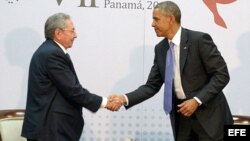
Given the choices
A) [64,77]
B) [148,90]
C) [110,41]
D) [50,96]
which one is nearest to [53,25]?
[64,77]

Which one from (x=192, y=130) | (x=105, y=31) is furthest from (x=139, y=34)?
(x=192, y=130)

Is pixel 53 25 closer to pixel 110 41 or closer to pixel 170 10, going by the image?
pixel 170 10

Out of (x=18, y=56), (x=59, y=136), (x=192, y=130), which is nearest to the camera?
(x=59, y=136)

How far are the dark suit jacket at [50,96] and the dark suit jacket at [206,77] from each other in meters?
0.81

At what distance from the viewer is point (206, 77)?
11.9 ft

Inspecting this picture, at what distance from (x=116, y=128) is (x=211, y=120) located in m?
1.45

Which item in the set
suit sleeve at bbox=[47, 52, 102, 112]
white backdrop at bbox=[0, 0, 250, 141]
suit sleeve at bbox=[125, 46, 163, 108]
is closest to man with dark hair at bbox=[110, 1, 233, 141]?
suit sleeve at bbox=[125, 46, 163, 108]

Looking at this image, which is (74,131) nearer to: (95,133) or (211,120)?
(211,120)

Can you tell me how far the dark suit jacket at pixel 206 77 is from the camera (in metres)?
3.52

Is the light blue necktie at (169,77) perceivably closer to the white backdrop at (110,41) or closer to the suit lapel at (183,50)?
the suit lapel at (183,50)

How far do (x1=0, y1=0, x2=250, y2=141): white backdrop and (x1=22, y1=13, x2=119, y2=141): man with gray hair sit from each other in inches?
46.6

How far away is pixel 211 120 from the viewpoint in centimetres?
361

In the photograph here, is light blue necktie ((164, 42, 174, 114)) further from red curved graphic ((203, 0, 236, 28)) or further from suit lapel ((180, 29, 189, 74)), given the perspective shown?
red curved graphic ((203, 0, 236, 28))

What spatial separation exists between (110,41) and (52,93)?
4.63 ft
